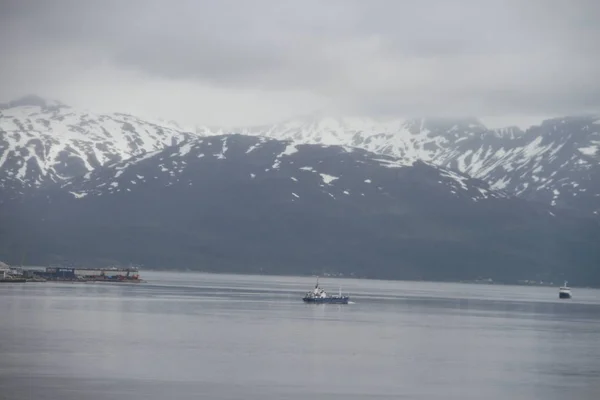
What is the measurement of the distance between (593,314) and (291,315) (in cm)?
→ 6150

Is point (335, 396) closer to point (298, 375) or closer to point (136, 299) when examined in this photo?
point (298, 375)

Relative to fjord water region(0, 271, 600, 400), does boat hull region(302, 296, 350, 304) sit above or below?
above

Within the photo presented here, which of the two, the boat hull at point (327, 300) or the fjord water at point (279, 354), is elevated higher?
the boat hull at point (327, 300)

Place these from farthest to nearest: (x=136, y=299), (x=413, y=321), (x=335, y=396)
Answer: (x=136, y=299)
(x=413, y=321)
(x=335, y=396)

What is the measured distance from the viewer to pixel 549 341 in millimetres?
121875

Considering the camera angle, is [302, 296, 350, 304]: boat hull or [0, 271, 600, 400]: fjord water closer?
[0, 271, 600, 400]: fjord water

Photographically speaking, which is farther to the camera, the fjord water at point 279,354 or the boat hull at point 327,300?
A: the boat hull at point 327,300

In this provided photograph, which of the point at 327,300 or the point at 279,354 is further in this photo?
the point at 327,300

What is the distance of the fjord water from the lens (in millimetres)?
75125

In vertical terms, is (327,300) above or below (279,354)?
Answer: above

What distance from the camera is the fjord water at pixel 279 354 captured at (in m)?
75.1

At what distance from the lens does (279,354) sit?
96875 mm

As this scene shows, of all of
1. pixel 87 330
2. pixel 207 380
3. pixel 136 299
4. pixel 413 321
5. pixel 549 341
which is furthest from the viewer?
pixel 136 299

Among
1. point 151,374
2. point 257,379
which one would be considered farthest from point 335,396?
point 151,374
